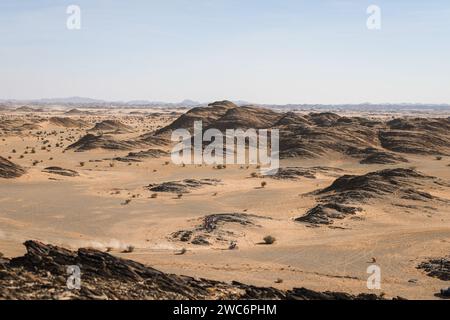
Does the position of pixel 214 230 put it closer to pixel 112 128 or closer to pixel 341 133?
pixel 341 133

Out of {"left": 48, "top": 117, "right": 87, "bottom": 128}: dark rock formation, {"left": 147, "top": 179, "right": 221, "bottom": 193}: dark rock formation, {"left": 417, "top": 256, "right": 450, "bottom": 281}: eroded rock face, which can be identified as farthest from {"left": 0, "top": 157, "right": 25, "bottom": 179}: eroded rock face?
{"left": 48, "top": 117, "right": 87, "bottom": 128}: dark rock formation

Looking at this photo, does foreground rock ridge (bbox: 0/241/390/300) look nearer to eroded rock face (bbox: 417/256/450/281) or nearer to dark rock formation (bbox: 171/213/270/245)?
eroded rock face (bbox: 417/256/450/281)

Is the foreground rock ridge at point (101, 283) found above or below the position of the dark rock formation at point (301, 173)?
above

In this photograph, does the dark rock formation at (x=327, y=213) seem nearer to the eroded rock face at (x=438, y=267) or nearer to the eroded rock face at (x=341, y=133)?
the eroded rock face at (x=438, y=267)

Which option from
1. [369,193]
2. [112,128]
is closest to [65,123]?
[112,128]

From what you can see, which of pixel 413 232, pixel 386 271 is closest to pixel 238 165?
pixel 413 232

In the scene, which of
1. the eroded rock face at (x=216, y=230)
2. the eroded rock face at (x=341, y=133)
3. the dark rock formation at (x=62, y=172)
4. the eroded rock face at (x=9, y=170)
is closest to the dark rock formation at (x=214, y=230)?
the eroded rock face at (x=216, y=230)
